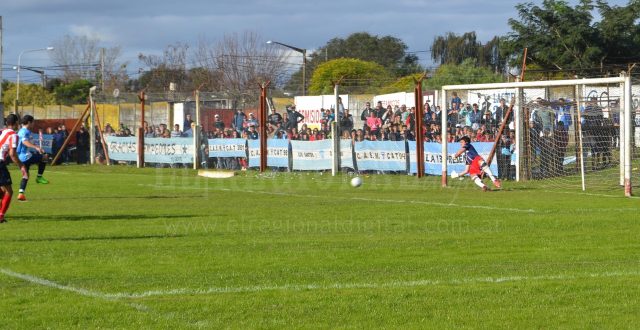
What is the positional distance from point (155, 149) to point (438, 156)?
13587 millimetres

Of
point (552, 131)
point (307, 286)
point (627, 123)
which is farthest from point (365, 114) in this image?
point (307, 286)

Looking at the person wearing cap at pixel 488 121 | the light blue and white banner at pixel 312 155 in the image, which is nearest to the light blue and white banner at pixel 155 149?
the light blue and white banner at pixel 312 155

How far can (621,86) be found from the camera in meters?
24.9

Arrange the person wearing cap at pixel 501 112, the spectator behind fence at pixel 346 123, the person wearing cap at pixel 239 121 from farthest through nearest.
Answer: the person wearing cap at pixel 239 121, the spectator behind fence at pixel 346 123, the person wearing cap at pixel 501 112

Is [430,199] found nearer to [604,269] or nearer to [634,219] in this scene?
[634,219]

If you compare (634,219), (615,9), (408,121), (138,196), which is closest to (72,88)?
(615,9)

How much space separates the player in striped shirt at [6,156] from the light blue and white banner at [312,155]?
16428 mm

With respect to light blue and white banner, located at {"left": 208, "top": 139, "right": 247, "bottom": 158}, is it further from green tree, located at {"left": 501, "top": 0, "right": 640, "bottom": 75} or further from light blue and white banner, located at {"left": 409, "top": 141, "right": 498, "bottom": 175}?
green tree, located at {"left": 501, "top": 0, "right": 640, "bottom": 75}

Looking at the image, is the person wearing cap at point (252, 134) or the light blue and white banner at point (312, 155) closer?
the light blue and white banner at point (312, 155)

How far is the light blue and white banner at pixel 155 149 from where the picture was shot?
126ft

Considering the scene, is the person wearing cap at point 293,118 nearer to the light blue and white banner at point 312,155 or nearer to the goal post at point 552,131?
the light blue and white banner at point 312,155

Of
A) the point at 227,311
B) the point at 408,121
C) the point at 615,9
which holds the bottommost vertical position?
the point at 227,311

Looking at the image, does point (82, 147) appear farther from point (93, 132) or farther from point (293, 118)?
point (293, 118)

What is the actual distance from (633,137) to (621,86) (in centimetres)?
212
